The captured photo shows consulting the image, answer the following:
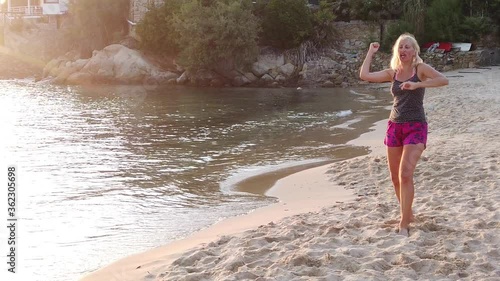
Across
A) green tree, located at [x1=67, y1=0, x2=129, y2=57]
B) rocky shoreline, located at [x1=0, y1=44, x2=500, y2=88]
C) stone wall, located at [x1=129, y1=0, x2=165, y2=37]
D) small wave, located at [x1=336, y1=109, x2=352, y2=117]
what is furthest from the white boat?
green tree, located at [x1=67, y1=0, x2=129, y2=57]

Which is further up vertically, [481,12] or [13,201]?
[481,12]

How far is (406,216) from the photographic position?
17.8 ft

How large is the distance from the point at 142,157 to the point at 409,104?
26.8ft

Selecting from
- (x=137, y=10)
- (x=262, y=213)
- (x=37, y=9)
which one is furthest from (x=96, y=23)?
(x=262, y=213)

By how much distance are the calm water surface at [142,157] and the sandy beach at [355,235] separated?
0.76 meters

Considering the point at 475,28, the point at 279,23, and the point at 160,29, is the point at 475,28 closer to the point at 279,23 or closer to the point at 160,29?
the point at 279,23

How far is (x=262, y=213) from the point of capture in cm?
728

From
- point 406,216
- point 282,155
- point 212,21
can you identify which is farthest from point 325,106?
point 406,216

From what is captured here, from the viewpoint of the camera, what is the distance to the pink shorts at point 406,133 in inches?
208

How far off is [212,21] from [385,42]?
34.7 ft

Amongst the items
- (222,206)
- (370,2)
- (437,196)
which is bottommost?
(222,206)

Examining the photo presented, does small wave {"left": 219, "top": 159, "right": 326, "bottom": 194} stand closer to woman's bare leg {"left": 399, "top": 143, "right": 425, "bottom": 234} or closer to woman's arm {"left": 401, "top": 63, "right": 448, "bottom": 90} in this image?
woman's bare leg {"left": 399, "top": 143, "right": 425, "bottom": 234}

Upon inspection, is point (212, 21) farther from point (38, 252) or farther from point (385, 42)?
point (38, 252)

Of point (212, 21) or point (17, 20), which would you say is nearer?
point (212, 21)
